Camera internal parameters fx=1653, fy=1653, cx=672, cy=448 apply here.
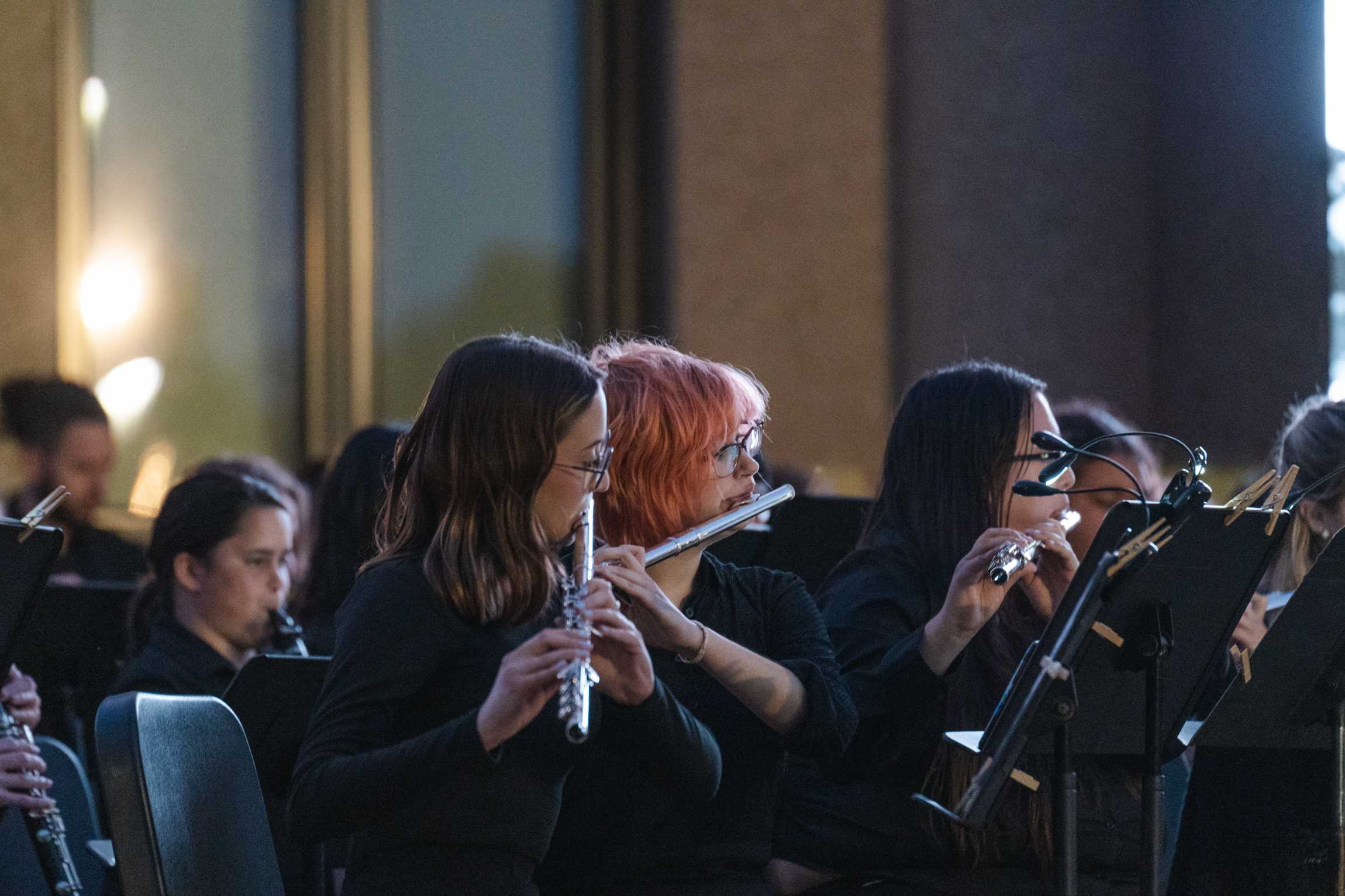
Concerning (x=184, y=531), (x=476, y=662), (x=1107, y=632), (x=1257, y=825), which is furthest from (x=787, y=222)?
(x=476, y=662)

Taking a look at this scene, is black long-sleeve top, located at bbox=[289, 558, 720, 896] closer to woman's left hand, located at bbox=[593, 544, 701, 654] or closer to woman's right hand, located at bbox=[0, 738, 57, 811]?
woman's left hand, located at bbox=[593, 544, 701, 654]

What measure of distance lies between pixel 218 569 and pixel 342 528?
27cm

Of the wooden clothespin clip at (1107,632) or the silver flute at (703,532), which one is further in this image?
the silver flute at (703,532)

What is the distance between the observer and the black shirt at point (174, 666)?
10.6 ft

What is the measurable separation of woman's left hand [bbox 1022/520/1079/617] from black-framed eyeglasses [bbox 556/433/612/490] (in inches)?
29.9

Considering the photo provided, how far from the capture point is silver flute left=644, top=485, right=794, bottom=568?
2.30 m

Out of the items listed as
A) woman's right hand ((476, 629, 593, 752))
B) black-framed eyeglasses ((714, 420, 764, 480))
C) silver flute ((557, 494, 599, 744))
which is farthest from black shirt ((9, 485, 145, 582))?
woman's right hand ((476, 629, 593, 752))

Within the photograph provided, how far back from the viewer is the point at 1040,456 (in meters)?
2.59

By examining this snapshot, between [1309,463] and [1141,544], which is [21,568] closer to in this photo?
[1141,544]

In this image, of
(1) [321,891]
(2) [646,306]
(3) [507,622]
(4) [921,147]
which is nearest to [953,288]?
(4) [921,147]

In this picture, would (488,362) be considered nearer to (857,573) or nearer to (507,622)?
(507,622)

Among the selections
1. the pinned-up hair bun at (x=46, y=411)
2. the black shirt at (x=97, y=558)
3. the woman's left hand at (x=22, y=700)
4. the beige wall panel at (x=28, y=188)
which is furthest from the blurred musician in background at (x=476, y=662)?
the beige wall panel at (x=28, y=188)

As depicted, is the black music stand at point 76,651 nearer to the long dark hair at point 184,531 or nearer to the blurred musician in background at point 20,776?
the long dark hair at point 184,531

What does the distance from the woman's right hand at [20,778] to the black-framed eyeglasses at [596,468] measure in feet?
4.04
